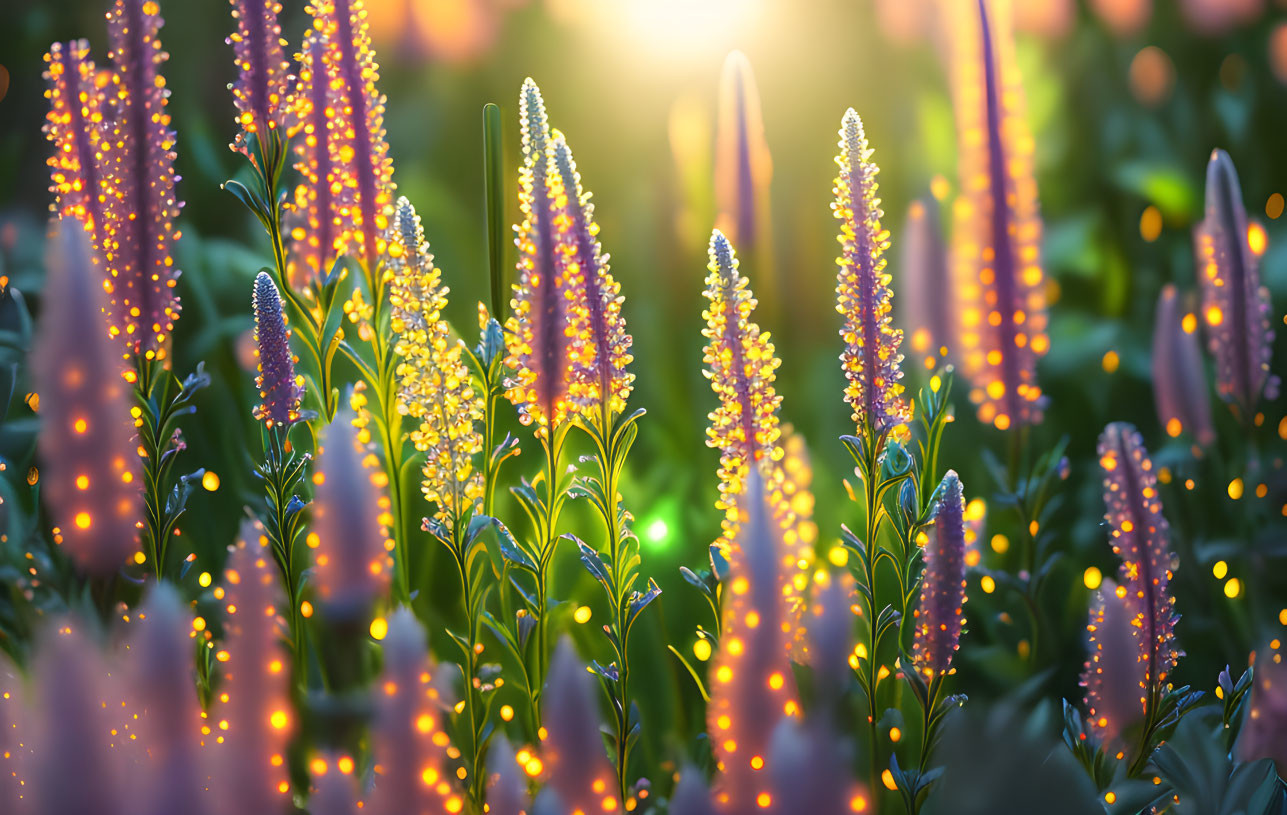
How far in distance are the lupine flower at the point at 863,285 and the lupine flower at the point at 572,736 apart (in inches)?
7.7

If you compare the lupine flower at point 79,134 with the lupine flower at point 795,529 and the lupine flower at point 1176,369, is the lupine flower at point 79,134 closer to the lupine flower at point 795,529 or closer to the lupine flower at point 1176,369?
the lupine flower at point 795,529

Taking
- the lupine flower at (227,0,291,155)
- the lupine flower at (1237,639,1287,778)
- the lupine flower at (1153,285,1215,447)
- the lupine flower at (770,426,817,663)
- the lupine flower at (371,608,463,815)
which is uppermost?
the lupine flower at (227,0,291,155)

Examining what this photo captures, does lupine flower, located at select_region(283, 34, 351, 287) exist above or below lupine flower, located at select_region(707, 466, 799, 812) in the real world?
above

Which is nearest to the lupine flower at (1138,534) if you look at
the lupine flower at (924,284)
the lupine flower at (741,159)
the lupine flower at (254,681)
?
the lupine flower at (924,284)

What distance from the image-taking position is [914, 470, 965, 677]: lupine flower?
0.47m

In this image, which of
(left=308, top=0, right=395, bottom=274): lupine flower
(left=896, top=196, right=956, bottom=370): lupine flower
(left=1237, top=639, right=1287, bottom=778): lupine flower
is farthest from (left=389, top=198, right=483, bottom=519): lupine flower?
(left=1237, top=639, right=1287, bottom=778): lupine flower

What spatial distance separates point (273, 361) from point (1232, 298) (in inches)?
20.4

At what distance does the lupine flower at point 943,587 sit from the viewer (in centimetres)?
47

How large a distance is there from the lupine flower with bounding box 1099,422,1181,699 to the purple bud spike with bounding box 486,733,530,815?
13.4 inches

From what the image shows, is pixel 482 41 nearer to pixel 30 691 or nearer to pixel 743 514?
pixel 743 514

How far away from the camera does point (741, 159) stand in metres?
0.47

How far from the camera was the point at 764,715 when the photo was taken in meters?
0.45

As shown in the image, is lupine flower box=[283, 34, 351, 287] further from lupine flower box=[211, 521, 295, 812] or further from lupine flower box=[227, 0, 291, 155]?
lupine flower box=[211, 521, 295, 812]

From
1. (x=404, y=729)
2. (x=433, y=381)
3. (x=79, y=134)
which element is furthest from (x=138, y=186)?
(x=404, y=729)
